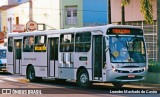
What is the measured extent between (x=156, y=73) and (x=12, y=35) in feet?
33.5

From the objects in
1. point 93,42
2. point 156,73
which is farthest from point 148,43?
point 93,42

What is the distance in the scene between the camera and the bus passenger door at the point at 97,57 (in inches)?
756

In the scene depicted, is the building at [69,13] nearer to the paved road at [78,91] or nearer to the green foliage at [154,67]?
the green foliage at [154,67]

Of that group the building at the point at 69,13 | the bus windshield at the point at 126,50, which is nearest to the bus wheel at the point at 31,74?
the bus windshield at the point at 126,50

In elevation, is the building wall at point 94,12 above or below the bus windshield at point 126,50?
above

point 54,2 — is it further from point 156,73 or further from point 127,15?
point 156,73

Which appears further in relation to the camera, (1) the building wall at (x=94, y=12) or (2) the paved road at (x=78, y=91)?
(1) the building wall at (x=94, y=12)

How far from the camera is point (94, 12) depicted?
4303 centimetres

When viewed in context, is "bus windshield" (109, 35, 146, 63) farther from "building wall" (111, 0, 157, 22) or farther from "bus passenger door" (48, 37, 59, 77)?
"building wall" (111, 0, 157, 22)

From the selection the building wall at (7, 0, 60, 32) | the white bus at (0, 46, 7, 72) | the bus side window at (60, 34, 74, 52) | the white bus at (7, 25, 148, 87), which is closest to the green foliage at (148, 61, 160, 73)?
the white bus at (7, 25, 148, 87)

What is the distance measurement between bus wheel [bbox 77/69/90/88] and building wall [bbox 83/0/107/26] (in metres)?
21.6

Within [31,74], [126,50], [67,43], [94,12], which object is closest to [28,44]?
[31,74]

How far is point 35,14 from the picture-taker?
4688 centimetres

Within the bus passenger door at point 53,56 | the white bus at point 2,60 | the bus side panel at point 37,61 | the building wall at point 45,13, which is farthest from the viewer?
the building wall at point 45,13
